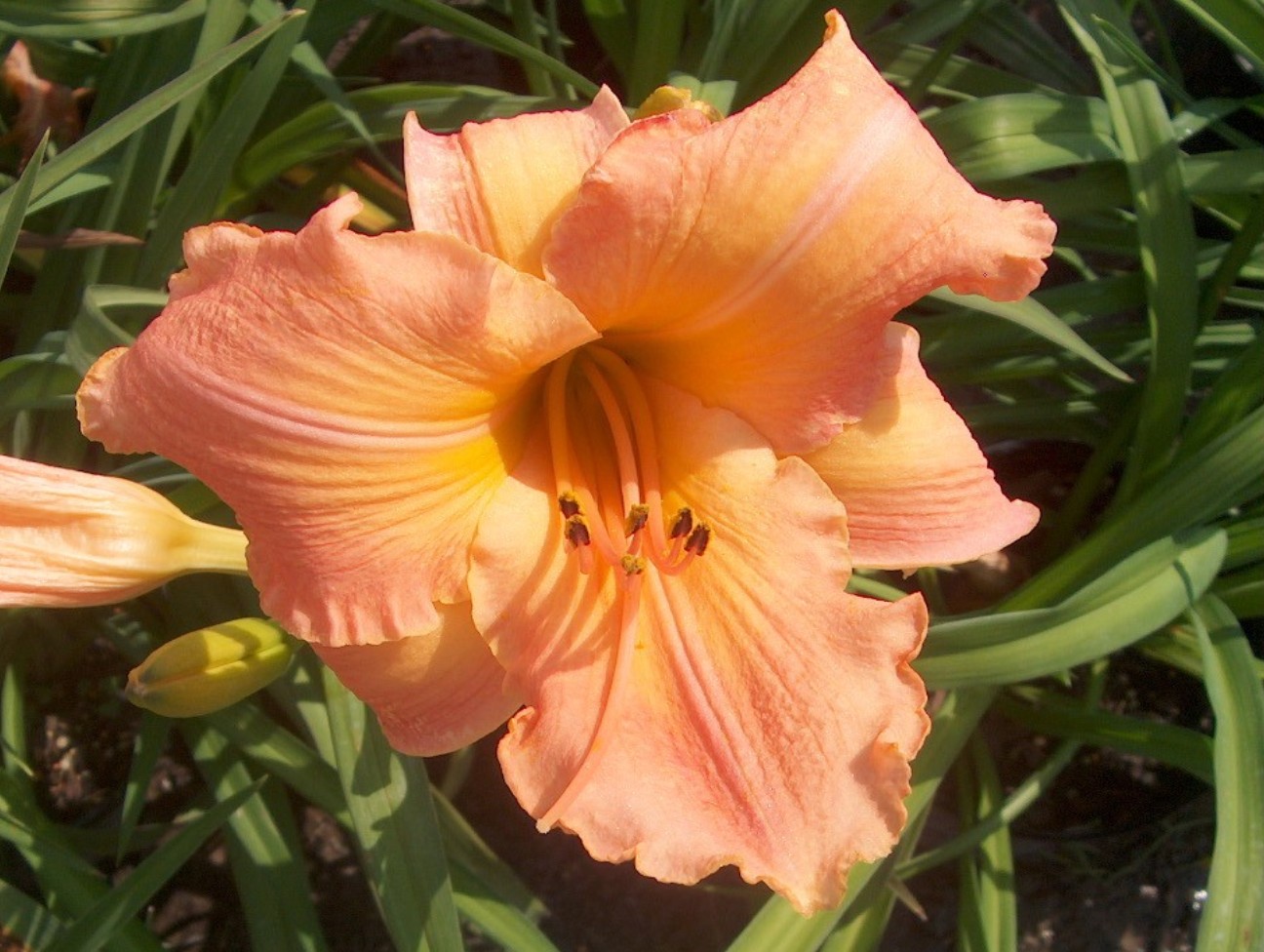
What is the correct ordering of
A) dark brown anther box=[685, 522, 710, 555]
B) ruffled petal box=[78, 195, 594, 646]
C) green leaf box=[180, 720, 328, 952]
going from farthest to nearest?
green leaf box=[180, 720, 328, 952] → dark brown anther box=[685, 522, 710, 555] → ruffled petal box=[78, 195, 594, 646]

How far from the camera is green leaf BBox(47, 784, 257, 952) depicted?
93cm

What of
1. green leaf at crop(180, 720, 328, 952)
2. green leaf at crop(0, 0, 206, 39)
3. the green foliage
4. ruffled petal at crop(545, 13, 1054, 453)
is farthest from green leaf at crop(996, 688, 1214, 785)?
green leaf at crop(0, 0, 206, 39)

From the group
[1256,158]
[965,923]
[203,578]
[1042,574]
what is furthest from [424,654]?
[1256,158]

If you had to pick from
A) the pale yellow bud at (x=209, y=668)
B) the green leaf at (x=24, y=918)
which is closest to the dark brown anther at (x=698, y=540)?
the pale yellow bud at (x=209, y=668)

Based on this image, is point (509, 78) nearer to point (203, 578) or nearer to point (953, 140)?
point (953, 140)

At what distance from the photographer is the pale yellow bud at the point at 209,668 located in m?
0.76

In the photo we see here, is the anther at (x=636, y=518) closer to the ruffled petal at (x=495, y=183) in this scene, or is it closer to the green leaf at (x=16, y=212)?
the ruffled petal at (x=495, y=183)

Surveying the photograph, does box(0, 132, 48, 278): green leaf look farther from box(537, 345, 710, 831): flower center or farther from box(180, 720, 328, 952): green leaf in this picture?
box(180, 720, 328, 952): green leaf

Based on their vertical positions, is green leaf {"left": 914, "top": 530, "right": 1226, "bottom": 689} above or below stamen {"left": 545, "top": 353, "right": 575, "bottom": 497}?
below

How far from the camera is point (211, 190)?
109 cm

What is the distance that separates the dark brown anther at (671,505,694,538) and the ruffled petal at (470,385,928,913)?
0.04 meters

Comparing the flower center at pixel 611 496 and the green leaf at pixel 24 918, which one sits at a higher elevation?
the flower center at pixel 611 496

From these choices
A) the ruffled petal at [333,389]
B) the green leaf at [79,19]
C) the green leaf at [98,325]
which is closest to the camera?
the ruffled petal at [333,389]

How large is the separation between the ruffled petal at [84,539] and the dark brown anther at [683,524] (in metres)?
0.34
